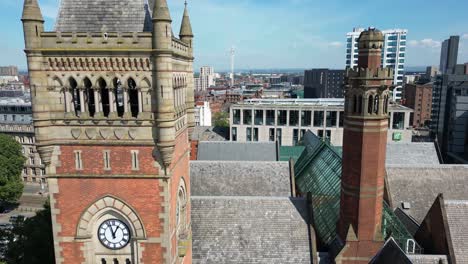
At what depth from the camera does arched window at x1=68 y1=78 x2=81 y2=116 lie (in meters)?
18.1

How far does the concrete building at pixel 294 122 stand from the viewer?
77188 millimetres

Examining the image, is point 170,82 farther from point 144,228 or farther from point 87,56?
point 144,228

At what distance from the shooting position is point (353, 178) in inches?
1000

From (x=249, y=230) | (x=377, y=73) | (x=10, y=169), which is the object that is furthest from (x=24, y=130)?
(x=377, y=73)

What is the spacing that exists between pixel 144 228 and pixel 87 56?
393 inches

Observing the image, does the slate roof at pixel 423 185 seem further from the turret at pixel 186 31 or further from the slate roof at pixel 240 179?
the turret at pixel 186 31

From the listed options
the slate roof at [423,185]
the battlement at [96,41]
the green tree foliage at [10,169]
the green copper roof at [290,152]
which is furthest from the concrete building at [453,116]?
the green tree foliage at [10,169]

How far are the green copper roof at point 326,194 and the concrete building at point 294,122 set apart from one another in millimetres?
38844

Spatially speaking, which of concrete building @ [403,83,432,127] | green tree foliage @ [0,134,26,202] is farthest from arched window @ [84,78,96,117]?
concrete building @ [403,83,432,127]

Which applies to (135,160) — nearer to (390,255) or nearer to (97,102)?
(97,102)

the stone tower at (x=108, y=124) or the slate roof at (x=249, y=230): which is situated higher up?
the stone tower at (x=108, y=124)

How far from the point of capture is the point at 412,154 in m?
47.1

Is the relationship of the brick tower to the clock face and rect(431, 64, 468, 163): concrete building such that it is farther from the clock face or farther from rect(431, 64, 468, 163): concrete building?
rect(431, 64, 468, 163): concrete building

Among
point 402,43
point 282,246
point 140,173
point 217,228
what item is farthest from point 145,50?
point 402,43
